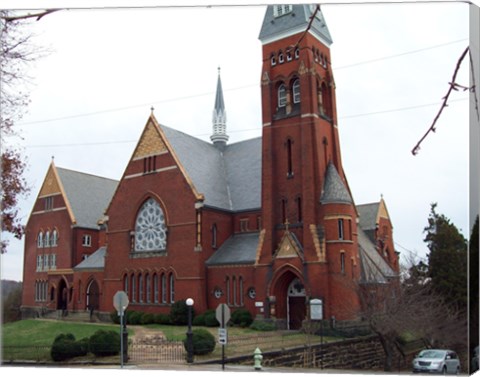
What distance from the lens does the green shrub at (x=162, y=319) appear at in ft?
82.9

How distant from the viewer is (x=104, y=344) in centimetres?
1684

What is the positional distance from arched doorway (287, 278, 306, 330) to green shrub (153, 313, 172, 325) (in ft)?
18.0

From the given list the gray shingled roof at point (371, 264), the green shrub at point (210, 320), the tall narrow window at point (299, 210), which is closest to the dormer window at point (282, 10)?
the tall narrow window at point (299, 210)

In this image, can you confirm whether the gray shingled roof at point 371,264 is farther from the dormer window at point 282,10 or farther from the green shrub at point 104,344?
the dormer window at point 282,10

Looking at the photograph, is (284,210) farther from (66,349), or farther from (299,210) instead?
(66,349)

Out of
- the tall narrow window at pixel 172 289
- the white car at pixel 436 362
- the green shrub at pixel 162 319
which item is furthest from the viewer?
the tall narrow window at pixel 172 289

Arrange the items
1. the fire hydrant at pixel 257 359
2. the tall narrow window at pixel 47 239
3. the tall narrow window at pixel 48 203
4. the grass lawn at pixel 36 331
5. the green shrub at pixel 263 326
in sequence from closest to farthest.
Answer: the fire hydrant at pixel 257 359
the grass lawn at pixel 36 331
the green shrub at pixel 263 326
the tall narrow window at pixel 48 203
the tall narrow window at pixel 47 239

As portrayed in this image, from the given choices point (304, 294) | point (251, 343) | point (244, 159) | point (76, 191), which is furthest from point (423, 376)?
point (244, 159)

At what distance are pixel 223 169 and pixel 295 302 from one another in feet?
30.0

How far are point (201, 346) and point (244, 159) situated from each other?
1481cm

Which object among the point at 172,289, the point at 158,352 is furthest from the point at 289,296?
the point at 158,352

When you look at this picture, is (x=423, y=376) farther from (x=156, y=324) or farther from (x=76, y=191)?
(x=76, y=191)

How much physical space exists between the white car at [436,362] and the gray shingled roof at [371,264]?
5.42 meters

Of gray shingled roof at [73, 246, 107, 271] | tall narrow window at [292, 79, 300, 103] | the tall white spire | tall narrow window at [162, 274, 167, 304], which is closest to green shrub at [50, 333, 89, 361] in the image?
the tall white spire
